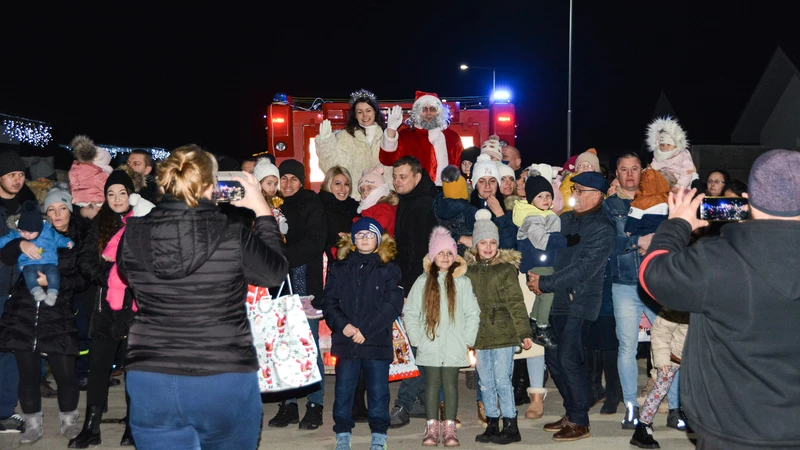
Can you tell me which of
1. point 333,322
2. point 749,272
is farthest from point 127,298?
point 749,272

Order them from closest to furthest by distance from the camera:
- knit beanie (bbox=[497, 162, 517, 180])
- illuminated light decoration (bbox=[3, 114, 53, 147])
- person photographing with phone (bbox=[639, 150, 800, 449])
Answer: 1. person photographing with phone (bbox=[639, 150, 800, 449])
2. knit beanie (bbox=[497, 162, 517, 180])
3. illuminated light decoration (bbox=[3, 114, 53, 147])

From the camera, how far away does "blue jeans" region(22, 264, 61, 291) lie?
23.7 feet

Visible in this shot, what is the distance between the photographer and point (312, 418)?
7.57 m

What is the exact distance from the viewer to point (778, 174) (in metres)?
3.65

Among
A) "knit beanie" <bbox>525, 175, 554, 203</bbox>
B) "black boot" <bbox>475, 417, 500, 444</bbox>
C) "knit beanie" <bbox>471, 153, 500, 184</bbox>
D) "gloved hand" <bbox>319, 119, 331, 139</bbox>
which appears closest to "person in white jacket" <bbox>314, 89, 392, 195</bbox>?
"gloved hand" <bbox>319, 119, 331, 139</bbox>

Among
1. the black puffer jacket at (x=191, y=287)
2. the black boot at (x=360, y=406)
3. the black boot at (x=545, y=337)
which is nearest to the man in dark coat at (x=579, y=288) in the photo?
the black boot at (x=545, y=337)

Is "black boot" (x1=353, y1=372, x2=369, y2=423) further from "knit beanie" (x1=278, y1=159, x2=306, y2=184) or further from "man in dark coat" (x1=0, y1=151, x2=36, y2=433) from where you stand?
"man in dark coat" (x1=0, y1=151, x2=36, y2=433)

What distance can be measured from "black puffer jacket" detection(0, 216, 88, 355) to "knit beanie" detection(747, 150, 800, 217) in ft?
19.3

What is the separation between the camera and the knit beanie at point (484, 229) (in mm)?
7391

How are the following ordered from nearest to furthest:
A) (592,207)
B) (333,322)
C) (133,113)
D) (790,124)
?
(333,322) < (592,207) < (790,124) < (133,113)

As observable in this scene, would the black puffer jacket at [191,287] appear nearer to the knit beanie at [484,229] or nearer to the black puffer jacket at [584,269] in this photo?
the knit beanie at [484,229]

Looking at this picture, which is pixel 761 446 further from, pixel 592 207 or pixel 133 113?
pixel 133 113

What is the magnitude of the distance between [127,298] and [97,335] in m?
0.42

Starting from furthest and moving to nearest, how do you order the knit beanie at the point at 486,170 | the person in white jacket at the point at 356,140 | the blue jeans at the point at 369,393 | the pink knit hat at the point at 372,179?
the person in white jacket at the point at 356,140 → the knit beanie at the point at 486,170 → the pink knit hat at the point at 372,179 → the blue jeans at the point at 369,393
